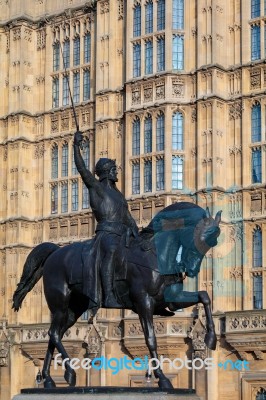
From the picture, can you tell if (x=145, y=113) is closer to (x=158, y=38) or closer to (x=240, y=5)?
(x=158, y=38)

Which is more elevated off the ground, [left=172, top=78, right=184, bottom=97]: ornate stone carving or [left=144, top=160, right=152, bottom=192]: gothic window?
[left=172, top=78, right=184, bottom=97]: ornate stone carving

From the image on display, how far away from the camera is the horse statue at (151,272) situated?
12.8 metres

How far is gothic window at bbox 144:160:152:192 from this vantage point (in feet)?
103

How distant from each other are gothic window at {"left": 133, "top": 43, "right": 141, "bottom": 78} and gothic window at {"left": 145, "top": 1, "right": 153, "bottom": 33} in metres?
0.67

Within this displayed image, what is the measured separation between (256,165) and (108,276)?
55.7 feet

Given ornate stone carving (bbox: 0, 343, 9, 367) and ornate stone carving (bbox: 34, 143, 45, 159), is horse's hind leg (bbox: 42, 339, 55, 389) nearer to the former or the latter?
ornate stone carving (bbox: 0, 343, 9, 367)

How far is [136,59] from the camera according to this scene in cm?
3266

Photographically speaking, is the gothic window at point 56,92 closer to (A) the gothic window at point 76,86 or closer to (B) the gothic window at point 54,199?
(A) the gothic window at point 76,86

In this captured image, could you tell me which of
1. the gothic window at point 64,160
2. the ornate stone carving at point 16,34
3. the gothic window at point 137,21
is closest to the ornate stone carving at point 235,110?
the gothic window at point 137,21

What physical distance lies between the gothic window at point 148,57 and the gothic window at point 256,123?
4107mm

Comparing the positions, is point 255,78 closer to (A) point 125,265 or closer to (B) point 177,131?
(B) point 177,131

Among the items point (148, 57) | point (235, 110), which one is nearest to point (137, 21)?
point (148, 57)

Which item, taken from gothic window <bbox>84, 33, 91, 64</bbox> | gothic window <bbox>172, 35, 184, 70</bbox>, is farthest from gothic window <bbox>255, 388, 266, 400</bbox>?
gothic window <bbox>84, 33, 91, 64</bbox>

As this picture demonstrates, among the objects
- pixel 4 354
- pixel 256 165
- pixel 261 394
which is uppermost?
pixel 256 165
